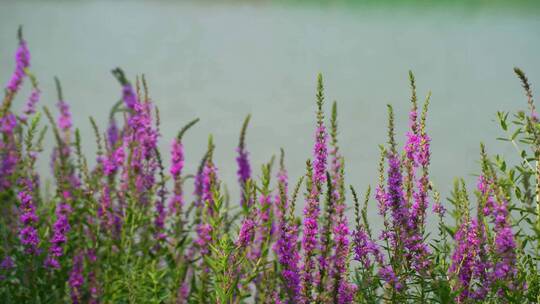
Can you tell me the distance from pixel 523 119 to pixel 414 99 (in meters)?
0.59

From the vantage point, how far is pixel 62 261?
329cm

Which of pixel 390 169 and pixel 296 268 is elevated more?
pixel 390 169

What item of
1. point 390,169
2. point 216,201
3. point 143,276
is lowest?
point 143,276

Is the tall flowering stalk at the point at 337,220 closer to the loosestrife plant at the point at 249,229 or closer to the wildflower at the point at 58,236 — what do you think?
the loosestrife plant at the point at 249,229

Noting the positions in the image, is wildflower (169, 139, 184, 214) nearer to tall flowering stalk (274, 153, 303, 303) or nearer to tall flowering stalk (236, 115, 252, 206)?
tall flowering stalk (236, 115, 252, 206)

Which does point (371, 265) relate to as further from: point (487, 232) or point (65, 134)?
point (65, 134)

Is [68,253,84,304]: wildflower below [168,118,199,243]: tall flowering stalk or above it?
below

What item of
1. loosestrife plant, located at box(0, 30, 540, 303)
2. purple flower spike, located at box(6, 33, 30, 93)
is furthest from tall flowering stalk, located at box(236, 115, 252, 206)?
purple flower spike, located at box(6, 33, 30, 93)

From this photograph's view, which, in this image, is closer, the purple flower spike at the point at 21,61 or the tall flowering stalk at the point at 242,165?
the tall flowering stalk at the point at 242,165

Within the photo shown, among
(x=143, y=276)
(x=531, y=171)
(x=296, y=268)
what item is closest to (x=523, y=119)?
(x=531, y=171)

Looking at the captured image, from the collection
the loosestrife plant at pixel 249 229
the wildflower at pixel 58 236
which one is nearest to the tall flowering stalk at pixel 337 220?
the loosestrife plant at pixel 249 229

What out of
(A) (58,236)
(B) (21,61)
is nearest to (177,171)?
(A) (58,236)

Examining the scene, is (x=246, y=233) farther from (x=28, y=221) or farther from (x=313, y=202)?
(x=28, y=221)

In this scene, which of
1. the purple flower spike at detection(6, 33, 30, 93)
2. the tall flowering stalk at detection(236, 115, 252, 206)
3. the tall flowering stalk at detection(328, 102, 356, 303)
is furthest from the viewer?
the purple flower spike at detection(6, 33, 30, 93)
